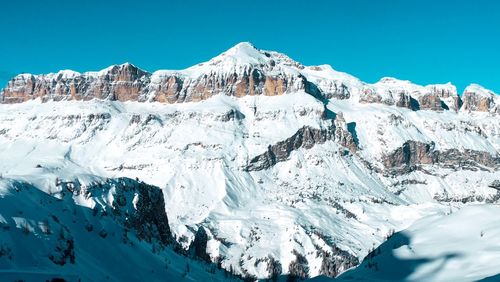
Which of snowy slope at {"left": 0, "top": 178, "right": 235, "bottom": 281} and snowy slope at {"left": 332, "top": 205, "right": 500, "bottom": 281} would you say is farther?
snowy slope at {"left": 0, "top": 178, "right": 235, "bottom": 281}

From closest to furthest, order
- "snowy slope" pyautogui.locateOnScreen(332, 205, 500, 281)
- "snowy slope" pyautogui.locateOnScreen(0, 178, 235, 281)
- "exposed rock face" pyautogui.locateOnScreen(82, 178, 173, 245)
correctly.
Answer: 1. "snowy slope" pyautogui.locateOnScreen(332, 205, 500, 281)
2. "snowy slope" pyautogui.locateOnScreen(0, 178, 235, 281)
3. "exposed rock face" pyautogui.locateOnScreen(82, 178, 173, 245)

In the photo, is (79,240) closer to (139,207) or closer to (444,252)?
(139,207)

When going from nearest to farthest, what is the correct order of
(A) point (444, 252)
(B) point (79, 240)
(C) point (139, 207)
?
(A) point (444, 252) < (B) point (79, 240) < (C) point (139, 207)

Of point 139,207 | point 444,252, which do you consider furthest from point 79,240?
point 444,252

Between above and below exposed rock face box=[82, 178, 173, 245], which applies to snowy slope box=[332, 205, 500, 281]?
below

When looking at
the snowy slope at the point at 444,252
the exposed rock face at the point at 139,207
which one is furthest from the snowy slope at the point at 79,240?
the snowy slope at the point at 444,252

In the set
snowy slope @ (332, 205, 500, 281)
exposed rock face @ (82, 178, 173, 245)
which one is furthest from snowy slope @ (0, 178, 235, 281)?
snowy slope @ (332, 205, 500, 281)

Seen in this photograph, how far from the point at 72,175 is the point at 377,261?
203 ft

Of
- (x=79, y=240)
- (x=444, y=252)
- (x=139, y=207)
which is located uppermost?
(x=139, y=207)

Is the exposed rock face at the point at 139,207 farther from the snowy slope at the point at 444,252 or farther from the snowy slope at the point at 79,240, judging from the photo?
the snowy slope at the point at 444,252

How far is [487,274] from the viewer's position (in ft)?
79.9

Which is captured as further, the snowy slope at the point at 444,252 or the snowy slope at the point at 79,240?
the snowy slope at the point at 79,240

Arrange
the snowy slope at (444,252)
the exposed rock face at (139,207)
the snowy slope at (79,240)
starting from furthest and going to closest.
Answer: the exposed rock face at (139,207)
the snowy slope at (79,240)
the snowy slope at (444,252)

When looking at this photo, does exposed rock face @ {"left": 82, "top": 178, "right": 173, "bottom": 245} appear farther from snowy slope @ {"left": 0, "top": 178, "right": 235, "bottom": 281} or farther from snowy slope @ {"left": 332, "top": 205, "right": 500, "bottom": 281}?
snowy slope @ {"left": 332, "top": 205, "right": 500, "bottom": 281}
